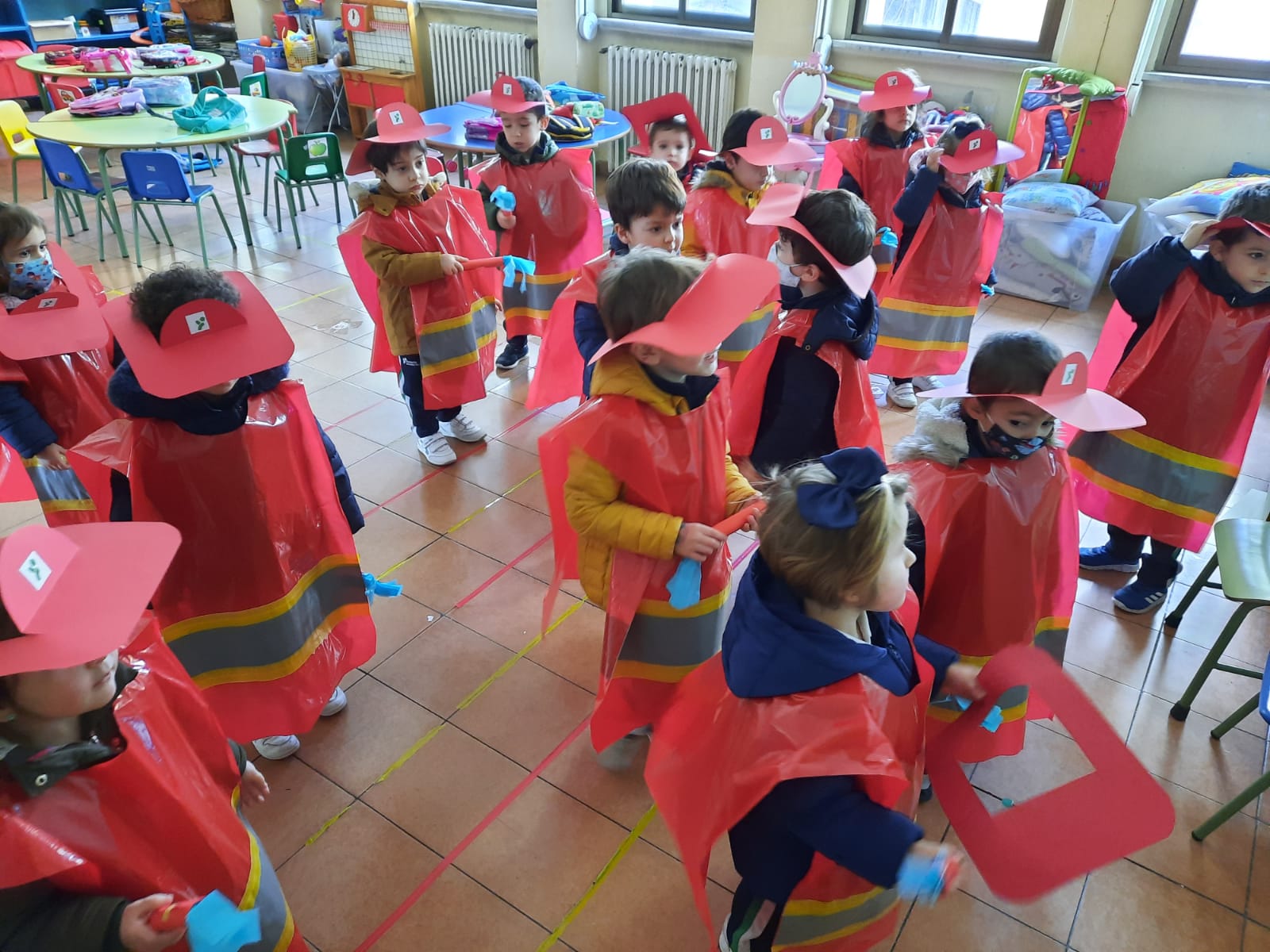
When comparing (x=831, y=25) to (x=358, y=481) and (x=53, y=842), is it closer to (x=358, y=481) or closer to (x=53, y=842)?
(x=358, y=481)

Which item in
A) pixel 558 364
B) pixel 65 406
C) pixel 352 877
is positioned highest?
pixel 65 406

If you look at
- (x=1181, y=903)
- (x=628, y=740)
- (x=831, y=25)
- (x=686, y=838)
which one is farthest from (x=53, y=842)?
(x=831, y=25)

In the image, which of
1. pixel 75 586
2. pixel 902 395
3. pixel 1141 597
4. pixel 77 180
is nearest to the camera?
pixel 75 586

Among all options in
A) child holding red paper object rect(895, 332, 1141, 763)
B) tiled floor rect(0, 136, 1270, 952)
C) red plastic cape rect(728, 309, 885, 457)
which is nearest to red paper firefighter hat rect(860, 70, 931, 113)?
red plastic cape rect(728, 309, 885, 457)

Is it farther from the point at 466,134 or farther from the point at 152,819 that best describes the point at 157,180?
the point at 152,819

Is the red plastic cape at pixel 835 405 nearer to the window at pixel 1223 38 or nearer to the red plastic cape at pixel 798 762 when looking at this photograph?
the red plastic cape at pixel 798 762

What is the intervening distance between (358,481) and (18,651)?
2.46 metres

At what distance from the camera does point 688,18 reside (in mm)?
6703

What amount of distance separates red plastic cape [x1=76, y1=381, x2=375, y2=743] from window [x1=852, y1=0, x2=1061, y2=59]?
5.46 m

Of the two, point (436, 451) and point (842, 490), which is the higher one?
point (842, 490)

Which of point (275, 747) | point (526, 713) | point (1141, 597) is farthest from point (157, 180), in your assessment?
point (1141, 597)

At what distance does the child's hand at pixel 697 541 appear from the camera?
5.62 ft

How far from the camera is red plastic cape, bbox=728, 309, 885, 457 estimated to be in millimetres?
2305

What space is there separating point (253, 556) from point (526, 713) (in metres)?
0.90
